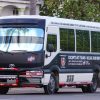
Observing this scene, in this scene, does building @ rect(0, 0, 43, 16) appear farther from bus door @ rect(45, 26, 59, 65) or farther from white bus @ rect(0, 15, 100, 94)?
bus door @ rect(45, 26, 59, 65)

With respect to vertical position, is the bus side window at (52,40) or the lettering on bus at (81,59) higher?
the bus side window at (52,40)

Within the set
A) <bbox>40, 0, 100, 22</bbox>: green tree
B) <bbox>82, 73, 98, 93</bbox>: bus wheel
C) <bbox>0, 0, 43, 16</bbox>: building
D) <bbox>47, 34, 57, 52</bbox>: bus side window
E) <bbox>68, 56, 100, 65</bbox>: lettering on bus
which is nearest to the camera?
<bbox>47, 34, 57, 52</bbox>: bus side window

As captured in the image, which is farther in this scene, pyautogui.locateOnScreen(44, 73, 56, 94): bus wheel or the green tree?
the green tree

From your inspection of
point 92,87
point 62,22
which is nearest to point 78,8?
point 92,87

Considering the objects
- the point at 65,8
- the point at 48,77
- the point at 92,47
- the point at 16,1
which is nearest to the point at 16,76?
the point at 48,77

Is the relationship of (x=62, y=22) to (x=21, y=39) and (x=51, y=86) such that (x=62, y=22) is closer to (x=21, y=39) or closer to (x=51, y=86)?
(x=21, y=39)

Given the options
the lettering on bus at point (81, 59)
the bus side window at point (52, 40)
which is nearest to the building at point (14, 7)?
the lettering on bus at point (81, 59)

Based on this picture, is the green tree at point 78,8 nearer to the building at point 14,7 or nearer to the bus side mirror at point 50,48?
the building at point 14,7

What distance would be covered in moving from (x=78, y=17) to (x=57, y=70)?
2080 centimetres

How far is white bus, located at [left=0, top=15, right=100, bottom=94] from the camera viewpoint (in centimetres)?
2736

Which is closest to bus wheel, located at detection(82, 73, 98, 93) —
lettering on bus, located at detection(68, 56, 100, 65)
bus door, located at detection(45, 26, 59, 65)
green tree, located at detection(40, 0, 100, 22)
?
lettering on bus, located at detection(68, 56, 100, 65)

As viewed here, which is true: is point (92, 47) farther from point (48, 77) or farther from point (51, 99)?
point (51, 99)

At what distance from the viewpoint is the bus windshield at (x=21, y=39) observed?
90.1ft

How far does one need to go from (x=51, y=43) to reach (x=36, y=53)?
0.96 metres
